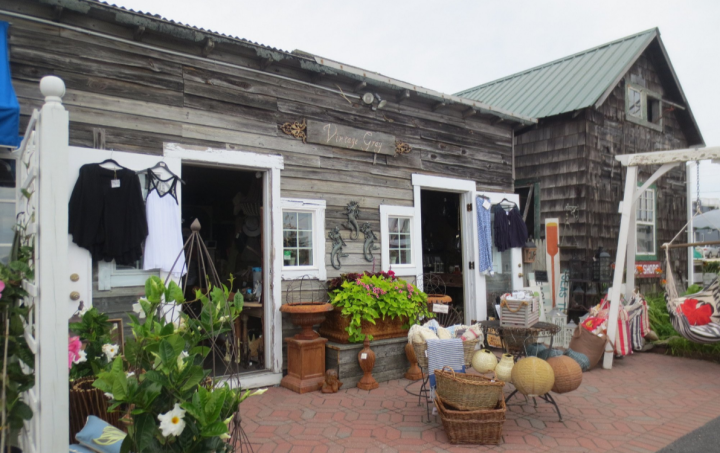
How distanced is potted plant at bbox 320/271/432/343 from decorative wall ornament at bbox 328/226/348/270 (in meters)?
0.27

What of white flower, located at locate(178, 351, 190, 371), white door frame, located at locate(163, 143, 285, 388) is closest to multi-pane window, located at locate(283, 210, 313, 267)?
white door frame, located at locate(163, 143, 285, 388)

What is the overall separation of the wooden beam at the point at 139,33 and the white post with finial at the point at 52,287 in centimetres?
262

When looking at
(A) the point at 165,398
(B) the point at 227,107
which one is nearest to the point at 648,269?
(B) the point at 227,107

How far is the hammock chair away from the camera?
607 cm

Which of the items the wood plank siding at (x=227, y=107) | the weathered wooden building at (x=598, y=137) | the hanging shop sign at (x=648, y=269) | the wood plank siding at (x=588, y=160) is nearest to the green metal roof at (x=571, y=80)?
the weathered wooden building at (x=598, y=137)

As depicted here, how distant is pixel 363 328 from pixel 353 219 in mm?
1418

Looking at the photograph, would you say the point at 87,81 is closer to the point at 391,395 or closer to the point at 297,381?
the point at 297,381

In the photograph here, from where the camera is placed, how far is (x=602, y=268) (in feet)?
29.8

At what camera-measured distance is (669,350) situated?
7.34m

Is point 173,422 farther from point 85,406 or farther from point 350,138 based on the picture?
point 350,138

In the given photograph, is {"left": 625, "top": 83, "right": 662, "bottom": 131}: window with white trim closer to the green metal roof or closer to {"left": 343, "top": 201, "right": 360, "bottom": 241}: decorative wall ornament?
the green metal roof

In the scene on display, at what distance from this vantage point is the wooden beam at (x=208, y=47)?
509 centimetres

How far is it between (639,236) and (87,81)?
34.8ft

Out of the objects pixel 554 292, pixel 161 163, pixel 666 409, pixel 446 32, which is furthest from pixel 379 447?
pixel 446 32
